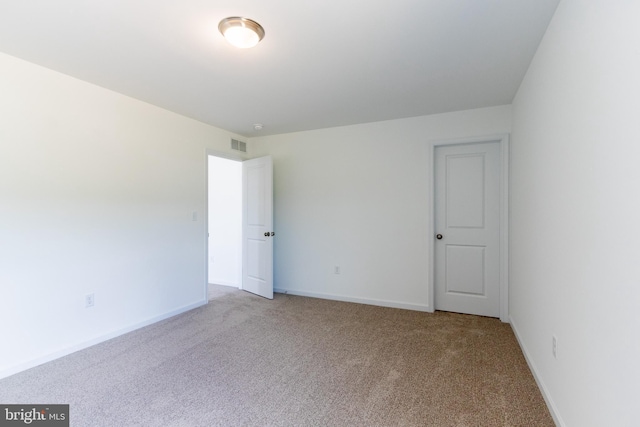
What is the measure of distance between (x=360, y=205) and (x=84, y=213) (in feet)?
9.70

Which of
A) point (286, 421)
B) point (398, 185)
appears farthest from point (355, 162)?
point (286, 421)

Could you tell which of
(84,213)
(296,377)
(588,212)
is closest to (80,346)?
(84,213)

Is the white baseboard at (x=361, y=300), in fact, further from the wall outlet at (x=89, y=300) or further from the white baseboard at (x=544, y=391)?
the wall outlet at (x=89, y=300)

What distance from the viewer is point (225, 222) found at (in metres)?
5.08

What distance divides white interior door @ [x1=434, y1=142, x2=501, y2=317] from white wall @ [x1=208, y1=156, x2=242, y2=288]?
118 inches

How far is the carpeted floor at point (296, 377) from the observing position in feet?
5.94

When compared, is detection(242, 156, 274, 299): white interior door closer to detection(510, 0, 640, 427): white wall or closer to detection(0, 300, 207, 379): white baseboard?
detection(0, 300, 207, 379): white baseboard

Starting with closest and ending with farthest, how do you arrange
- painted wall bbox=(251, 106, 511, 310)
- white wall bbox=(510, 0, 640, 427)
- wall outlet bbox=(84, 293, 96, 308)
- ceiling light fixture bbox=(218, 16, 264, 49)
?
1. white wall bbox=(510, 0, 640, 427)
2. ceiling light fixture bbox=(218, 16, 264, 49)
3. wall outlet bbox=(84, 293, 96, 308)
4. painted wall bbox=(251, 106, 511, 310)

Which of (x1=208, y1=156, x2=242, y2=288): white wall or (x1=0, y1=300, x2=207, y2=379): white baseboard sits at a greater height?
(x1=208, y1=156, x2=242, y2=288): white wall

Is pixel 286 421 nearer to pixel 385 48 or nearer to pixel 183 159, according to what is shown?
pixel 385 48

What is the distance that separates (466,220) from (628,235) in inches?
105

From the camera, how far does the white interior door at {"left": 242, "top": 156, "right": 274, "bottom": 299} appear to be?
424 centimetres

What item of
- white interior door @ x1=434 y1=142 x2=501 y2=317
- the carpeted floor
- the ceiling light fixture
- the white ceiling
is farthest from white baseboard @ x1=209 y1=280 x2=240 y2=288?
the ceiling light fixture

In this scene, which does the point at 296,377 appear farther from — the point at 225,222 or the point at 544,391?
the point at 225,222
